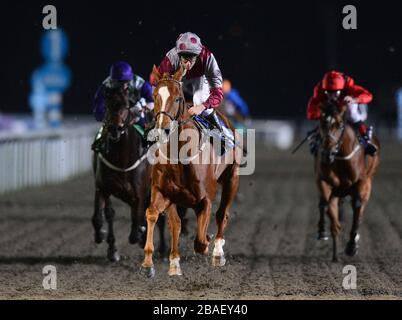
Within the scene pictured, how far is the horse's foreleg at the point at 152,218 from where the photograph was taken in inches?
275

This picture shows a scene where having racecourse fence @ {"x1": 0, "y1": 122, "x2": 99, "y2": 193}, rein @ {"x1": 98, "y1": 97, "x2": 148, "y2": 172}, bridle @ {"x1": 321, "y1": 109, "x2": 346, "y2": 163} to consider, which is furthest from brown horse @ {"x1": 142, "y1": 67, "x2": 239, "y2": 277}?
racecourse fence @ {"x1": 0, "y1": 122, "x2": 99, "y2": 193}

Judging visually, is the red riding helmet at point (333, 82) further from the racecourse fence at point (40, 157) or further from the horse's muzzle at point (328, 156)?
the racecourse fence at point (40, 157)

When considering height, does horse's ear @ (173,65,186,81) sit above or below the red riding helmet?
above

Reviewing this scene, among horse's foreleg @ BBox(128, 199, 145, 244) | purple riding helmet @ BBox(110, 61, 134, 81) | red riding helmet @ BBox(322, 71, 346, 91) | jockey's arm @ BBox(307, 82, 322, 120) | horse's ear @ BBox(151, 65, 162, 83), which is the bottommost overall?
horse's foreleg @ BBox(128, 199, 145, 244)

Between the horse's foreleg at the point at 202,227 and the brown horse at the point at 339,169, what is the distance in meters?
2.57

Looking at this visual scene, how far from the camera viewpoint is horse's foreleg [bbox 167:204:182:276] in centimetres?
708

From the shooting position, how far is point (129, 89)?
8602 mm

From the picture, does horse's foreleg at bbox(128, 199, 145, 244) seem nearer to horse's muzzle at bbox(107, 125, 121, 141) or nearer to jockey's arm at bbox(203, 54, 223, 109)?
horse's muzzle at bbox(107, 125, 121, 141)

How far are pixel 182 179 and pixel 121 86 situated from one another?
5.68ft

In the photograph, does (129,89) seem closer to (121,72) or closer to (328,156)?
(121,72)

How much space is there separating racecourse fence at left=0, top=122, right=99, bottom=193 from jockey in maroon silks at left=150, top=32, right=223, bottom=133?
802 centimetres

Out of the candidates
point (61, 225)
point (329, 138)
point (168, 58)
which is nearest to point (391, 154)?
point (61, 225)

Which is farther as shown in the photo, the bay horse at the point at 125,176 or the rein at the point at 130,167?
the bay horse at the point at 125,176

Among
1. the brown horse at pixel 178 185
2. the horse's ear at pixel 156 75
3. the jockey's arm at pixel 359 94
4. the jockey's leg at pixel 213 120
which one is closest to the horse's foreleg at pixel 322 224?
the jockey's arm at pixel 359 94
